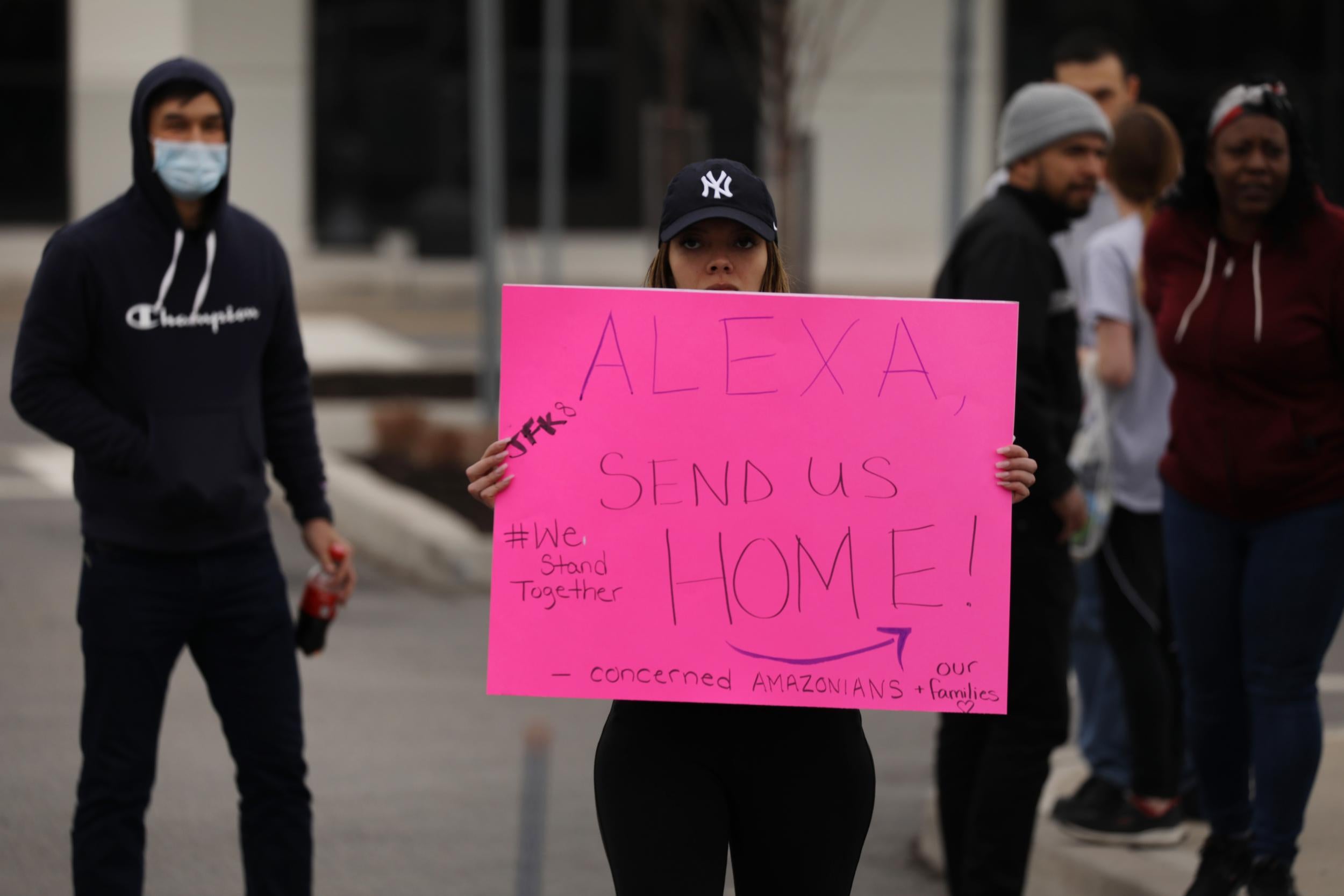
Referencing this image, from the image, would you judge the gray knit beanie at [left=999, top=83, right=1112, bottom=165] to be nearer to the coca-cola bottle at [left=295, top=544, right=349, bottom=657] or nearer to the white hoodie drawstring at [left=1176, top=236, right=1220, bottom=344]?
the white hoodie drawstring at [left=1176, top=236, right=1220, bottom=344]

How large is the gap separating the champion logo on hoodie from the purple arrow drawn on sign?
61.7 inches

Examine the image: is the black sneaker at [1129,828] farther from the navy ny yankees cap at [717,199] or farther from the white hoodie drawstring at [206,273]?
the white hoodie drawstring at [206,273]

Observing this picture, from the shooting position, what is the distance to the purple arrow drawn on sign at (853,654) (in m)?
3.18

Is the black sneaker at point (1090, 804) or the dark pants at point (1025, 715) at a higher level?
the dark pants at point (1025, 715)

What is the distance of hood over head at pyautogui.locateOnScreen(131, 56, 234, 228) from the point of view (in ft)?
13.6

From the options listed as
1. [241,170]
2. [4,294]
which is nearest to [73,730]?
[4,294]

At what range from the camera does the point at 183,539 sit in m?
4.07

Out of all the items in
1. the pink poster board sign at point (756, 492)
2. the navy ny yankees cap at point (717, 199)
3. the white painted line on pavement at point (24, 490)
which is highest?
the navy ny yankees cap at point (717, 199)

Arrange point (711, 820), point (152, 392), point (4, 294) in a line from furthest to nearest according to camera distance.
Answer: point (4, 294) < point (152, 392) < point (711, 820)

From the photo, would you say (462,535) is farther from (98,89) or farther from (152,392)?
(98,89)

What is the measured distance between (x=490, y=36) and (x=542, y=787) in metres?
6.98

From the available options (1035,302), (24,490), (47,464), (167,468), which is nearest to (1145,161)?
(1035,302)

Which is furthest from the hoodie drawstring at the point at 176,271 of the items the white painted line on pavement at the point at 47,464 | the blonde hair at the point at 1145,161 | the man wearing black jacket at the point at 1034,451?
the white painted line on pavement at the point at 47,464

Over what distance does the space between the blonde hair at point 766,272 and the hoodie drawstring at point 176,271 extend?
122 centimetres
